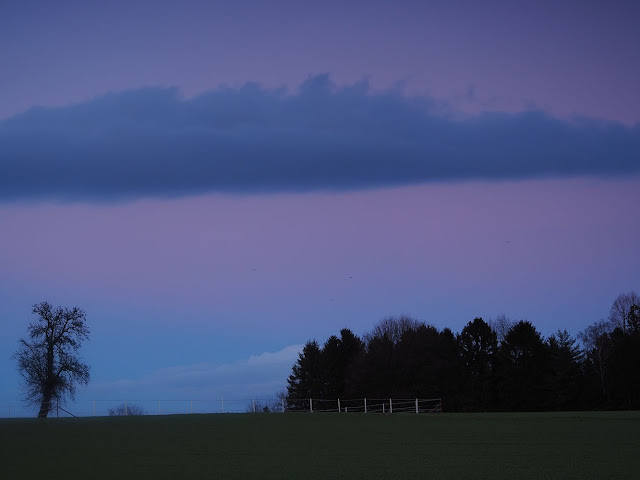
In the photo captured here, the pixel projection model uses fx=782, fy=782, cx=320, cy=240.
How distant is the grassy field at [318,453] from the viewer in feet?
47.6

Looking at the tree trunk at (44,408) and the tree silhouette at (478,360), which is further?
the tree silhouette at (478,360)

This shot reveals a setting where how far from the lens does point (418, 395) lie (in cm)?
8175

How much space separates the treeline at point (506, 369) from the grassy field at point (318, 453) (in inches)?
2149

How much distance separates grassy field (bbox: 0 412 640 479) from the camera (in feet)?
47.6

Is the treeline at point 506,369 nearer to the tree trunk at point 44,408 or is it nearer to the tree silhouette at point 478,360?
the tree silhouette at point 478,360

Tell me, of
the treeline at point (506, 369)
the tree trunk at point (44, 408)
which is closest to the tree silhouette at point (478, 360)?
the treeline at point (506, 369)

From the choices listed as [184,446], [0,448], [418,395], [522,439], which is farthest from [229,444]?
[418,395]

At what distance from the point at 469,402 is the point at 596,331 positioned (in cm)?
1976

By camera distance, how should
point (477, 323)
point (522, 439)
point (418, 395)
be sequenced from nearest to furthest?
point (522, 439)
point (418, 395)
point (477, 323)

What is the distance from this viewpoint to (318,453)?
1886 centimetres

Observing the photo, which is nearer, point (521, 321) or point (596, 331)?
point (521, 321)

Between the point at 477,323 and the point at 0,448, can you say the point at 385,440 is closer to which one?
the point at 0,448

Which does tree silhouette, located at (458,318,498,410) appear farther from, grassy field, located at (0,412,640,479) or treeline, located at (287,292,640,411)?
grassy field, located at (0,412,640,479)

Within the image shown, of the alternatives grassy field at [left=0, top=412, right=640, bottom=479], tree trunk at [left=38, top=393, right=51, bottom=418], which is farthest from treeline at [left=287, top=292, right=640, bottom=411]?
grassy field at [left=0, top=412, right=640, bottom=479]
